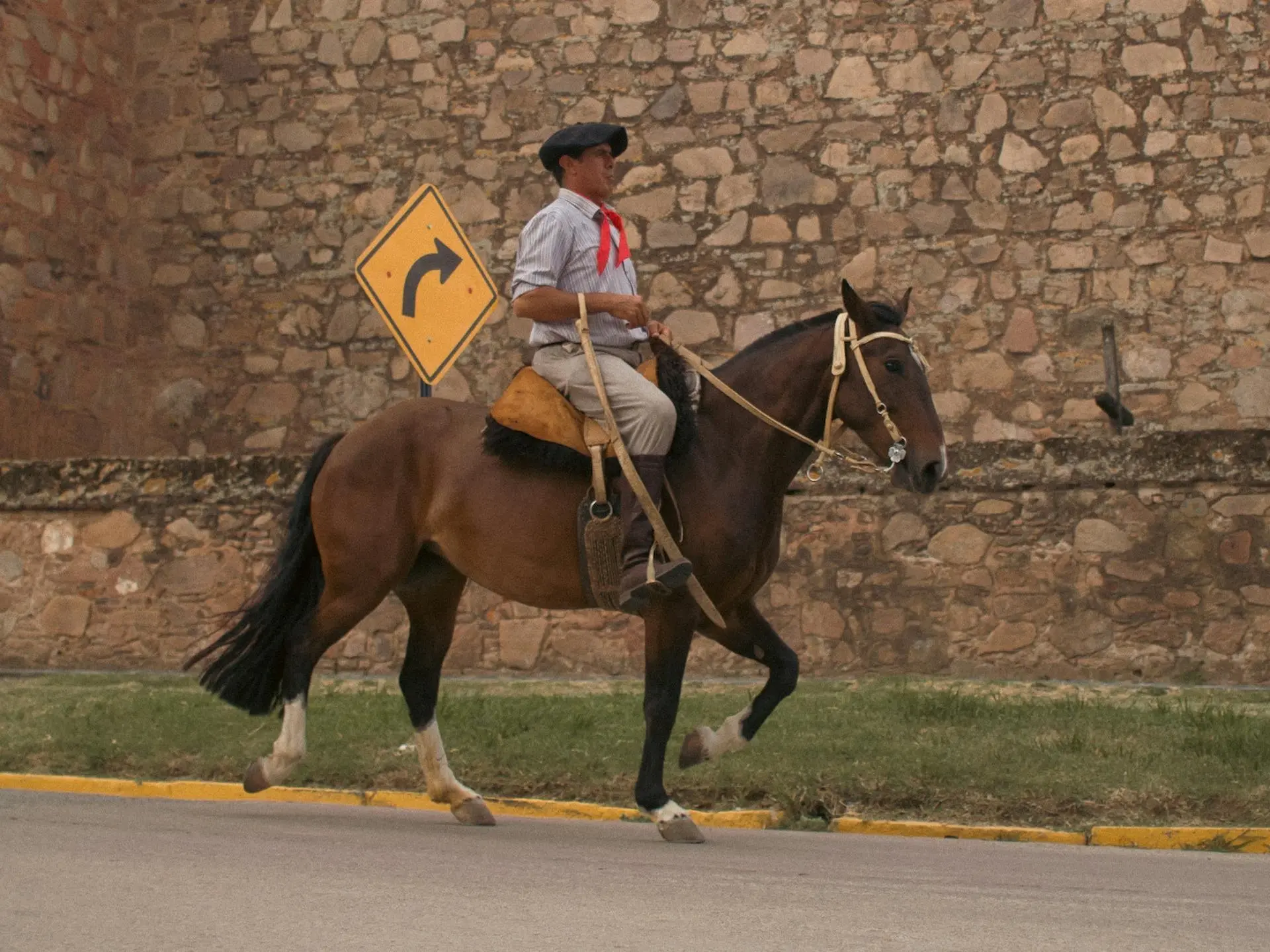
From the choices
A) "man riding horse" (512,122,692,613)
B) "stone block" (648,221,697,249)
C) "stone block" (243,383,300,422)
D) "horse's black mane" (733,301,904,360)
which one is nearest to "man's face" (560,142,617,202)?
"man riding horse" (512,122,692,613)

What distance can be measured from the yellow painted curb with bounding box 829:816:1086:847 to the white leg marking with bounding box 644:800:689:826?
1019 millimetres

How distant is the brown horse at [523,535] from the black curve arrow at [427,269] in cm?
303

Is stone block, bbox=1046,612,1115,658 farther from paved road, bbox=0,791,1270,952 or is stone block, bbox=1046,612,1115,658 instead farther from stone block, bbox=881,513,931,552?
paved road, bbox=0,791,1270,952

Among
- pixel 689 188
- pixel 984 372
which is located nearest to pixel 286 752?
pixel 984 372

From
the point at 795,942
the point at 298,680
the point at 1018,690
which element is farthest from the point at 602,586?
the point at 1018,690

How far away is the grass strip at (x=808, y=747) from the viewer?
8.80 meters

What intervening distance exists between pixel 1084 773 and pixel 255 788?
3.58m

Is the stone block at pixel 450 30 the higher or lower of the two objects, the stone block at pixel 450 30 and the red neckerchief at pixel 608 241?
the higher

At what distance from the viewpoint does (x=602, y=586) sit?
823 cm

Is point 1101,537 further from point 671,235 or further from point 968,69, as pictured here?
point 671,235

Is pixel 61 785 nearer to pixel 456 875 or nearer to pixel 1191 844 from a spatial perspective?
pixel 456 875

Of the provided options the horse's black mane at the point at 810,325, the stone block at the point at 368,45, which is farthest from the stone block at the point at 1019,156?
the horse's black mane at the point at 810,325

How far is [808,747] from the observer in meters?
9.67

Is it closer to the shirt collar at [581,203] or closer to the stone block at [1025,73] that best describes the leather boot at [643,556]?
the shirt collar at [581,203]
